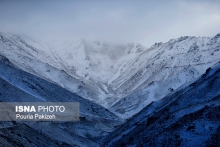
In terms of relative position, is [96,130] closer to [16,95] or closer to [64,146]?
[16,95]

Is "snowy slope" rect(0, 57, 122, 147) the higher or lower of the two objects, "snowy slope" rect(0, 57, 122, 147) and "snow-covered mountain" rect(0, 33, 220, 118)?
the lower

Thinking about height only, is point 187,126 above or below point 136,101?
below

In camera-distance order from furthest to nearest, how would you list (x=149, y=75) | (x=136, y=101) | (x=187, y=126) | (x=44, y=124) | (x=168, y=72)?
1. (x=149, y=75)
2. (x=168, y=72)
3. (x=136, y=101)
4. (x=44, y=124)
5. (x=187, y=126)

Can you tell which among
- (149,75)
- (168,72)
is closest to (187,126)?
(168,72)

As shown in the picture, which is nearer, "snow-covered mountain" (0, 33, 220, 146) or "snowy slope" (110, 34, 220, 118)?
"snow-covered mountain" (0, 33, 220, 146)

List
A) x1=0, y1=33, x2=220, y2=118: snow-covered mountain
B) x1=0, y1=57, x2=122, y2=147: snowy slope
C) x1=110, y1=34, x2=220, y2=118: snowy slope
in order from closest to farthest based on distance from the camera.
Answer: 1. x1=0, y1=57, x2=122, y2=147: snowy slope
2. x1=110, y1=34, x2=220, y2=118: snowy slope
3. x1=0, y1=33, x2=220, y2=118: snow-covered mountain

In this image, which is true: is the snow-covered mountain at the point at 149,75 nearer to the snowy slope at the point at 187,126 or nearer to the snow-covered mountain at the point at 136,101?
the snow-covered mountain at the point at 136,101

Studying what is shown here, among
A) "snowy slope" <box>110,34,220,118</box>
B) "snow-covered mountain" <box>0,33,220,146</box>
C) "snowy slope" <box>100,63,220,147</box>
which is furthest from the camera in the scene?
"snowy slope" <box>110,34,220,118</box>

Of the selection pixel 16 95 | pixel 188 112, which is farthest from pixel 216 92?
pixel 16 95

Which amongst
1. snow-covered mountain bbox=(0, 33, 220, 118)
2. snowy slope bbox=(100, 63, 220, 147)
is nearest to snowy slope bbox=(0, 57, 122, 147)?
snowy slope bbox=(100, 63, 220, 147)

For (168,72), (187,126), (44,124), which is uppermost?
(168,72)

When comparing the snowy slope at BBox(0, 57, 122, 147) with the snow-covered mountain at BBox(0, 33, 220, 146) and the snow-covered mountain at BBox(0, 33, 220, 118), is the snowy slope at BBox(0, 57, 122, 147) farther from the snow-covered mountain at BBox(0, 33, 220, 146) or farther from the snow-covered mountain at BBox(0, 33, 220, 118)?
the snow-covered mountain at BBox(0, 33, 220, 118)

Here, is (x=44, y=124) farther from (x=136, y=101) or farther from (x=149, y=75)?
(x=149, y=75)

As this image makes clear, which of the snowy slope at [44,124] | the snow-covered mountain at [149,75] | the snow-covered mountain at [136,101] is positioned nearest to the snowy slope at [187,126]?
the snow-covered mountain at [136,101]
